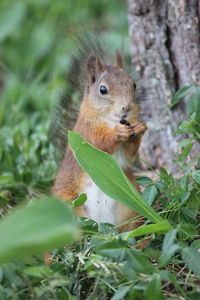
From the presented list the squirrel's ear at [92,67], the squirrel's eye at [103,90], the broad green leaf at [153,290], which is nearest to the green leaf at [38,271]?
the broad green leaf at [153,290]

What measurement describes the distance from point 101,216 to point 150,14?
0.88 m

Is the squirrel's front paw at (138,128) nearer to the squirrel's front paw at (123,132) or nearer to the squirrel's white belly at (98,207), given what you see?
Result: the squirrel's front paw at (123,132)

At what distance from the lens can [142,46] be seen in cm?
280

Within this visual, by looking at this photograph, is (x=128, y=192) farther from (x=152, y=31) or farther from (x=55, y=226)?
(x=152, y=31)

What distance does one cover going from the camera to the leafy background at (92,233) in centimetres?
157

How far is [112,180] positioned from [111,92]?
59 centimetres

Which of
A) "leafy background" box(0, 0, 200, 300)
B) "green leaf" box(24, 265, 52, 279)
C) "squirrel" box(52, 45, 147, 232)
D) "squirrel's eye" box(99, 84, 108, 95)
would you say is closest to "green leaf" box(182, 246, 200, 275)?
"leafy background" box(0, 0, 200, 300)

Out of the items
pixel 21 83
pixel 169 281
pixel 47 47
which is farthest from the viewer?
pixel 47 47

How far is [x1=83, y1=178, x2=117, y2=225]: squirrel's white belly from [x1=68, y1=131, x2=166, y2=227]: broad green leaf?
1.71 feet

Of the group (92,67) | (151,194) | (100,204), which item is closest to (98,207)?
(100,204)

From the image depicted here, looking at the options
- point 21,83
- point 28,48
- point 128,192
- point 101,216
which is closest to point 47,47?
point 28,48

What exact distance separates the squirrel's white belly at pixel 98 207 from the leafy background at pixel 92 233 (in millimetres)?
156

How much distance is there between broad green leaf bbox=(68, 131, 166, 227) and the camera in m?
1.78

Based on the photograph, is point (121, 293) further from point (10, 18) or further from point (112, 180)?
point (10, 18)
